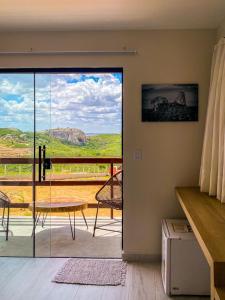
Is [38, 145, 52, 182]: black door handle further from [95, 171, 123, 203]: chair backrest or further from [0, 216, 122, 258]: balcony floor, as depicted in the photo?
[95, 171, 123, 203]: chair backrest

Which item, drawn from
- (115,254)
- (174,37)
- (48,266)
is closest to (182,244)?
(115,254)

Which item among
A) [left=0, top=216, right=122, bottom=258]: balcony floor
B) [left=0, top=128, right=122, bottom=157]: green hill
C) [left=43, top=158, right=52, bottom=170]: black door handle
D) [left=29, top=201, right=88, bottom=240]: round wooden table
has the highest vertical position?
[left=0, top=128, right=122, bottom=157]: green hill

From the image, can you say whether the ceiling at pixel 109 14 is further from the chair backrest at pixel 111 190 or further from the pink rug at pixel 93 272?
the pink rug at pixel 93 272

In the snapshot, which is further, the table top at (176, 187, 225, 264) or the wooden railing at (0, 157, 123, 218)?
the wooden railing at (0, 157, 123, 218)

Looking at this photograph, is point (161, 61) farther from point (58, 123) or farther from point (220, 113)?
point (58, 123)

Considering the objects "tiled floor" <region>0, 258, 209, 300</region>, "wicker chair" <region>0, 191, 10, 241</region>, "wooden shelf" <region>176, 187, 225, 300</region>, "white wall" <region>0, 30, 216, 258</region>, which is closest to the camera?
"wooden shelf" <region>176, 187, 225, 300</region>

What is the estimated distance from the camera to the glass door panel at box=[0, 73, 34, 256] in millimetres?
3689

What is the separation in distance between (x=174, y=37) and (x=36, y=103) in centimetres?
169

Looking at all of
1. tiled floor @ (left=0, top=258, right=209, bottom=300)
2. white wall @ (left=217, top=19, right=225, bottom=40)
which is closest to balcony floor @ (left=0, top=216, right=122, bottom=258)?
tiled floor @ (left=0, top=258, right=209, bottom=300)

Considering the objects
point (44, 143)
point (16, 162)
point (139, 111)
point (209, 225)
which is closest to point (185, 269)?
point (209, 225)

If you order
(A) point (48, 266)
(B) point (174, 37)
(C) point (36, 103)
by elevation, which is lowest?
(A) point (48, 266)

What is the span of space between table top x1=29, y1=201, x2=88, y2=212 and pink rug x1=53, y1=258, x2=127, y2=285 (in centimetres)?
69

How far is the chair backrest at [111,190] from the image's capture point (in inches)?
167

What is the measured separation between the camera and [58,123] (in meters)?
4.26
